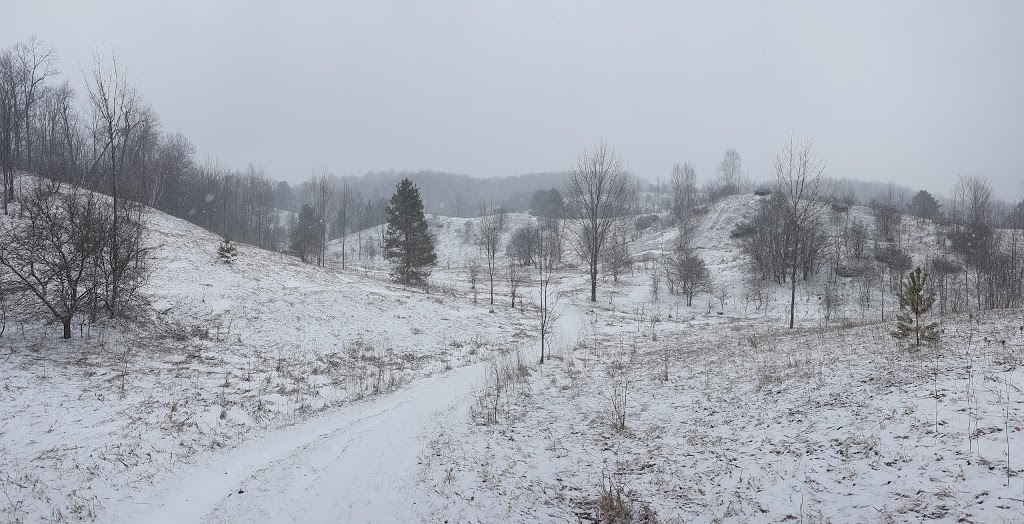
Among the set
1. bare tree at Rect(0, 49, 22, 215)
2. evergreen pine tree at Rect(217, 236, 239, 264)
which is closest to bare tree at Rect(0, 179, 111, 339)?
evergreen pine tree at Rect(217, 236, 239, 264)

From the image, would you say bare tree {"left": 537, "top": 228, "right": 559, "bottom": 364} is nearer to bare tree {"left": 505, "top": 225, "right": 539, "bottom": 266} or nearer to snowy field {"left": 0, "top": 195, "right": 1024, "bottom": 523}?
snowy field {"left": 0, "top": 195, "right": 1024, "bottom": 523}

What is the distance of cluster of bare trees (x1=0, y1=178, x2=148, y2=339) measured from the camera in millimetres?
11180

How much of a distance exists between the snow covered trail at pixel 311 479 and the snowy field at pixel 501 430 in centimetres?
4

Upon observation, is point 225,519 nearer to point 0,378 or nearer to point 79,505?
point 79,505

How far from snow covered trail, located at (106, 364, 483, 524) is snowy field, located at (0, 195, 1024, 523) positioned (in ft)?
0.12

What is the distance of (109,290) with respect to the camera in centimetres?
1370

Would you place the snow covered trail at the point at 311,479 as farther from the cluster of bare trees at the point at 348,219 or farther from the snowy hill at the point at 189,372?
the cluster of bare trees at the point at 348,219

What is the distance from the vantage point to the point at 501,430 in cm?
836

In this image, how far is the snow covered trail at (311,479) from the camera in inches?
225

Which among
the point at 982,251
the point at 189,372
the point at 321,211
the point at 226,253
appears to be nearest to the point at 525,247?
the point at 321,211

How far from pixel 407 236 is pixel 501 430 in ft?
94.9

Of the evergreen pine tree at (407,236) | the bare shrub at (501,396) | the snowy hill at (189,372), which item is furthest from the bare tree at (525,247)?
the bare shrub at (501,396)

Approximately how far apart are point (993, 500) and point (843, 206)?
78.5 metres

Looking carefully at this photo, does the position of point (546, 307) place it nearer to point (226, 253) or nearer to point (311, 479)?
point (311, 479)
